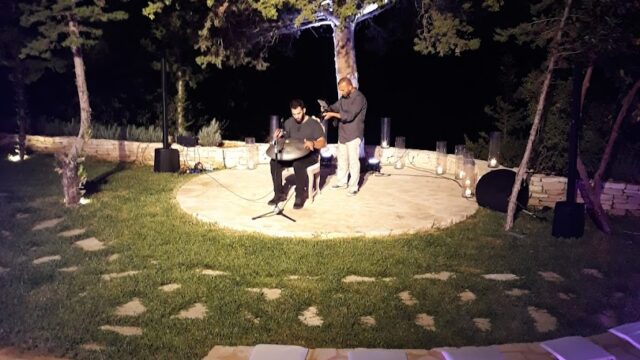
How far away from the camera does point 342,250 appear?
684 centimetres

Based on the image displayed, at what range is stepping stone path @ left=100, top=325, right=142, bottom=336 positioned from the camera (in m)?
4.75

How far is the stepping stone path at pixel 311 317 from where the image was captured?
4.97 meters

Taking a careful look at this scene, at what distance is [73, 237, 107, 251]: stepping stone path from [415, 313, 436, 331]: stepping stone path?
3988mm

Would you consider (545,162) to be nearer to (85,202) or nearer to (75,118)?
(85,202)

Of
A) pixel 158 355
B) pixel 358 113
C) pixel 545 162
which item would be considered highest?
pixel 358 113

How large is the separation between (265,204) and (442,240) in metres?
2.83

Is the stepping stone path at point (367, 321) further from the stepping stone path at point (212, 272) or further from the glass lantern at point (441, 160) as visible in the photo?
the glass lantern at point (441, 160)

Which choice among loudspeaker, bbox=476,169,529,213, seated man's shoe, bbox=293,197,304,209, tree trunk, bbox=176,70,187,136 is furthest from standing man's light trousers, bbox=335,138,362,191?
tree trunk, bbox=176,70,187,136

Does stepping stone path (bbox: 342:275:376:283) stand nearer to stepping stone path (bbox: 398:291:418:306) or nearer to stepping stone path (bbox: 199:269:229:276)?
stepping stone path (bbox: 398:291:418:306)

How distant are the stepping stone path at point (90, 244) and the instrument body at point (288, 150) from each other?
2.56 m

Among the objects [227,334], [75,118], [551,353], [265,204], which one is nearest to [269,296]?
[227,334]

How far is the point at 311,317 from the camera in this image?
509cm

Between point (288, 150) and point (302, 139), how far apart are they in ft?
1.79

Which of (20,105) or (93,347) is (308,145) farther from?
(20,105)
